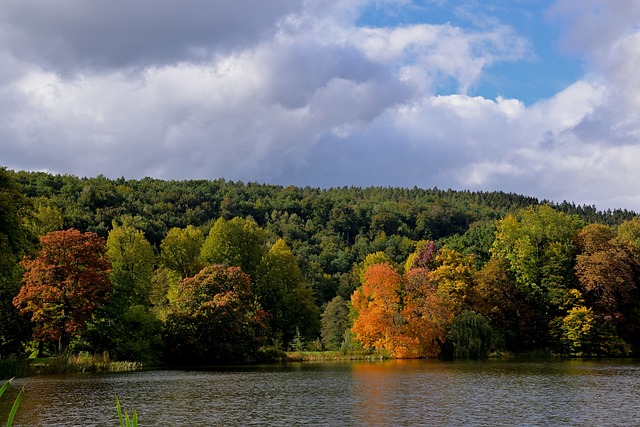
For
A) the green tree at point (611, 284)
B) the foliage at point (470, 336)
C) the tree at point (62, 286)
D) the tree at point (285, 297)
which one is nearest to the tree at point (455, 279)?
the foliage at point (470, 336)

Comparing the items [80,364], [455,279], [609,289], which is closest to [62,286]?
[80,364]

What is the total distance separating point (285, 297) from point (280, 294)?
0.72 metres

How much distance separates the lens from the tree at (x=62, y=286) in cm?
4897

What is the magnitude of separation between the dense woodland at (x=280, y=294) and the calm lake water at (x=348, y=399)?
10326 millimetres

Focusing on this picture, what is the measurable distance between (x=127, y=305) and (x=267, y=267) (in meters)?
26.5

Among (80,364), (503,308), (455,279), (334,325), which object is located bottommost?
(80,364)

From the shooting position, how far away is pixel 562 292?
220 ft

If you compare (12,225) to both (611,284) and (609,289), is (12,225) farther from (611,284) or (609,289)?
(611,284)

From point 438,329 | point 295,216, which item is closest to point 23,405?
point 438,329

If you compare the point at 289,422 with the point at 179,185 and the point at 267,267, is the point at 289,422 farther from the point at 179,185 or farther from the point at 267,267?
the point at 179,185

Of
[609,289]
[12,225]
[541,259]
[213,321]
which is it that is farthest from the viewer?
[541,259]

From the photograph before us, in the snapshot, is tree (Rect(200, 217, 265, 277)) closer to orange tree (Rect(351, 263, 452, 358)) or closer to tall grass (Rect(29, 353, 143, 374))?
orange tree (Rect(351, 263, 452, 358))

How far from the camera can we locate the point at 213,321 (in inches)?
2292

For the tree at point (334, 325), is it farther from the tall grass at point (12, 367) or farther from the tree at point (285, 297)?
the tall grass at point (12, 367)
